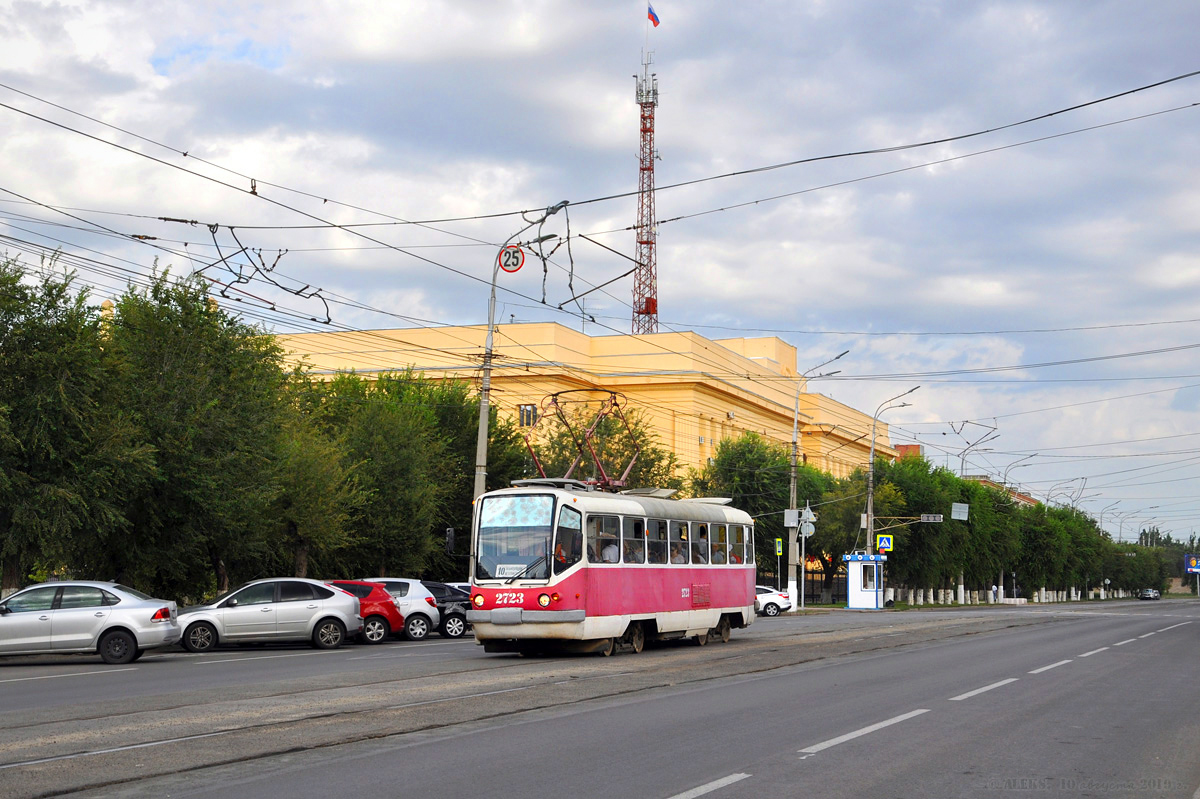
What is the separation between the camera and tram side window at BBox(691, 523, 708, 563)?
84.1 ft

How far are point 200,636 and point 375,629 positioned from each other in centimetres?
487

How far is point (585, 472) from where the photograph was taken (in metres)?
56.7

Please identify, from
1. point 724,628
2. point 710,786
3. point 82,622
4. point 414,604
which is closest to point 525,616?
point 82,622

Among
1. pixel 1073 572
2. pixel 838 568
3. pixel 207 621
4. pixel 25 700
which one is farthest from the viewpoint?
pixel 1073 572

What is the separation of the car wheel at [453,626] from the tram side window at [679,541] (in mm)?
8785

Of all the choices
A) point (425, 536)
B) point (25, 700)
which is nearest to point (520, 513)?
point (25, 700)

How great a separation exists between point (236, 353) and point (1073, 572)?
4243 inches

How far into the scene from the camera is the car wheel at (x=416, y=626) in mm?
29438

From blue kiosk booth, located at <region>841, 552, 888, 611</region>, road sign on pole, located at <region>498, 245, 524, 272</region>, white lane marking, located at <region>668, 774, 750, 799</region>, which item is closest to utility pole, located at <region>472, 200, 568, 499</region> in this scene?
road sign on pole, located at <region>498, 245, 524, 272</region>

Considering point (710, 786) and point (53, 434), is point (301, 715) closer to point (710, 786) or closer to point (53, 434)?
point (710, 786)

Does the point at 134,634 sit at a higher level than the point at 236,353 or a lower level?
lower

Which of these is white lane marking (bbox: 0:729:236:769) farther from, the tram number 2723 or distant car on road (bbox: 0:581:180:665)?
distant car on road (bbox: 0:581:180:665)

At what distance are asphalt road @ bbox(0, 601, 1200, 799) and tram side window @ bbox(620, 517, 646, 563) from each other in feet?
7.95

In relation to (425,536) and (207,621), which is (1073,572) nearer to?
(425,536)
